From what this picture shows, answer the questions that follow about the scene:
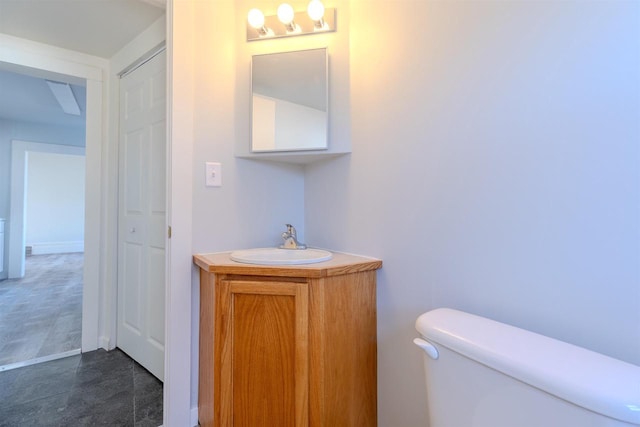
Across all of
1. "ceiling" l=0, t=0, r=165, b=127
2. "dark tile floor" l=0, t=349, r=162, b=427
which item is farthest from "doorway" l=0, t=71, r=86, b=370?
"ceiling" l=0, t=0, r=165, b=127

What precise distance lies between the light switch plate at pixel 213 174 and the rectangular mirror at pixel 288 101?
202 millimetres

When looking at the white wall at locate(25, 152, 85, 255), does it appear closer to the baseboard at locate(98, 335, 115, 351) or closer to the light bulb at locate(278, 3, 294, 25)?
the baseboard at locate(98, 335, 115, 351)

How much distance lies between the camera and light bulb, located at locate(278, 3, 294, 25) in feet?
4.48

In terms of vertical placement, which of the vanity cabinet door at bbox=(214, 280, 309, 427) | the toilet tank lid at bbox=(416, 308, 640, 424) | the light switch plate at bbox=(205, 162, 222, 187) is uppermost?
the light switch plate at bbox=(205, 162, 222, 187)

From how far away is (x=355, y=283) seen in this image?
1.18m

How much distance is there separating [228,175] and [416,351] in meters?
1.16

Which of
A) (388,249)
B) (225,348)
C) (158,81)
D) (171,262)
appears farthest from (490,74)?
(158,81)

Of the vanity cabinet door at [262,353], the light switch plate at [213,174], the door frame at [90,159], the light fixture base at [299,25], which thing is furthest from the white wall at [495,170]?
the door frame at [90,159]

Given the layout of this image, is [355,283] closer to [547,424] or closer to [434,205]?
[434,205]

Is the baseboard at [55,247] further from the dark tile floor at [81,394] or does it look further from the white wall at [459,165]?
the white wall at [459,165]

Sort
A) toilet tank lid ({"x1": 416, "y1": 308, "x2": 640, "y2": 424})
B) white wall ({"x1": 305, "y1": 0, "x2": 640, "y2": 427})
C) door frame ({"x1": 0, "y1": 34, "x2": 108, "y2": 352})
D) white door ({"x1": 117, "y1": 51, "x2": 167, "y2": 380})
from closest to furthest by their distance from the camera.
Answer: toilet tank lid ({"x1": 416, "y1": 308, "x2": 640, "y2": 424}) < white wall ({"x1": 305, "y1": 0, "x2": 640, "y2": 427}) < white door ({"x1": 117, "y1": 51, "x2": 167, "y2": 380}) < door frame ({"x1": 0, "y1": 34, "x2": 108, "y2": 352})

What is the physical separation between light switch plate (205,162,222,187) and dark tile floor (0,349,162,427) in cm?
118

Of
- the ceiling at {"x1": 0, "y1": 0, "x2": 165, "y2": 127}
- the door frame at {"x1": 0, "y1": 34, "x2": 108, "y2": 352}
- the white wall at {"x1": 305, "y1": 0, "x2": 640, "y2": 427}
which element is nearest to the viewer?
the white wall at {"x1": 305, "y1": 0, "x2": 640, "y2": 427}

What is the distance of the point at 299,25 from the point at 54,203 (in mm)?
7693
